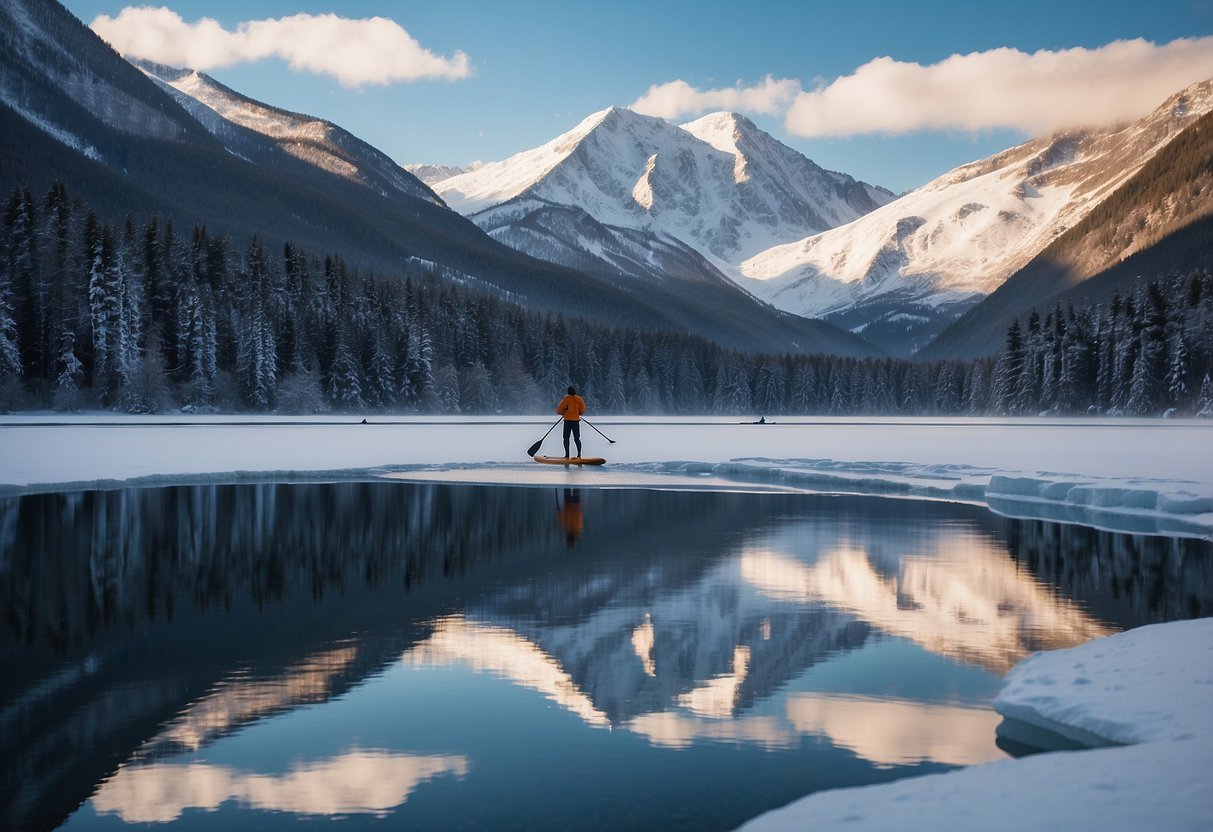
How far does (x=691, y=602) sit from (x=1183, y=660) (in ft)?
18.0

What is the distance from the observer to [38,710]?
8.82m

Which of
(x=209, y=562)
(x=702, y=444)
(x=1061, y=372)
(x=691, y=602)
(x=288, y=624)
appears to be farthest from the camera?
(x=1061, y=372)

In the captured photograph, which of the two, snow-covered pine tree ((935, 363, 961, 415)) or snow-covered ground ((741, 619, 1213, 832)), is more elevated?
snow-covered pine tree ((935, 363, 961, 415))

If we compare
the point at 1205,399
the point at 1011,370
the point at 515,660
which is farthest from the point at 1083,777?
the point at 1011,370

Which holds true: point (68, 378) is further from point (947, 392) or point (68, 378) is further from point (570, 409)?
point (947, 392)

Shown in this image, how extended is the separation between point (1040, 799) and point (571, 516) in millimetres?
16614

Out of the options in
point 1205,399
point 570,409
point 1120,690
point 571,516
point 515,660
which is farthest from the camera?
point 1205,399

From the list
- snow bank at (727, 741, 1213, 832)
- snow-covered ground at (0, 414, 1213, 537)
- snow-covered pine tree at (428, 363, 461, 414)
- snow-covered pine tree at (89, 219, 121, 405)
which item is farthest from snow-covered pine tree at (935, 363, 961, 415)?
snow bank at (727, 741, 1213, 832)

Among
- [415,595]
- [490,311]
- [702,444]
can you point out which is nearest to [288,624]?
[415,595]

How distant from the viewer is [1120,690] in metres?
8.82

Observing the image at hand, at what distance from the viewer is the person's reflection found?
19.7m

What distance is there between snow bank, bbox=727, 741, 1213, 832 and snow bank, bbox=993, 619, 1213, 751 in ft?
1.92

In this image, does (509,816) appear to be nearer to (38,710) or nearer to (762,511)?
(38,710)

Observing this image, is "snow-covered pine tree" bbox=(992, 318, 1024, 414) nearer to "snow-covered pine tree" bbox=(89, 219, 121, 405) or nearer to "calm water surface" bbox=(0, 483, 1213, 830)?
"snow-covered pine tree" bbox=(89, 219, 121, 405)
